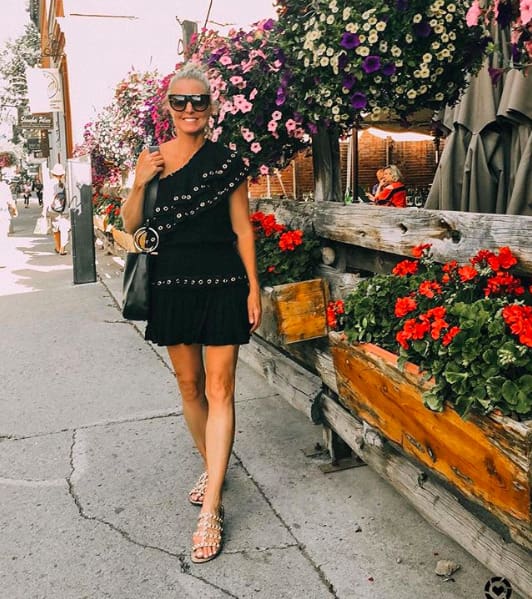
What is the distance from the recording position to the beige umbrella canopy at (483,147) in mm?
4496

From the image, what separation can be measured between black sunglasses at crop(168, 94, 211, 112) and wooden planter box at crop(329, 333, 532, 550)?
1122 mm

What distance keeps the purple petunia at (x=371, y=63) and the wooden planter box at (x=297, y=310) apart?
1.04 meters

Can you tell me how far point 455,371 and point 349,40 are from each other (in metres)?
1.67

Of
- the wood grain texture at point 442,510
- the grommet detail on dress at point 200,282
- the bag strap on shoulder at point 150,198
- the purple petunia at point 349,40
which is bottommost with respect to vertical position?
the wood grain texture at point 442,510

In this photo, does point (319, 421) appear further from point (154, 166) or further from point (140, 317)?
point (154, 166)

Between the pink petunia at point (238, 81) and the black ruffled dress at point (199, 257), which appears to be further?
the pink petunia at point (238, 81)

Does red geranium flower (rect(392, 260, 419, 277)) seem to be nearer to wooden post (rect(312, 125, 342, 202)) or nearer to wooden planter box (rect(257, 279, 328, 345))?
wooden planter box (rect(257, 279, 328, 345))

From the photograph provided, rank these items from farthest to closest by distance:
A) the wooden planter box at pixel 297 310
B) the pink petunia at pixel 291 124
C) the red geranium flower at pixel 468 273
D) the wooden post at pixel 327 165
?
the wooden post at pixel 327 165 → the pink petunia at pixel 291 124 → the wooden planter box at pixel 297 310 → the red geranium flower at pixel 468 273

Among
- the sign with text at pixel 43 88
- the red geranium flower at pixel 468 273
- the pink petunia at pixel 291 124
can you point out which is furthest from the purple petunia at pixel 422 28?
the sign with text at pixel 43 88

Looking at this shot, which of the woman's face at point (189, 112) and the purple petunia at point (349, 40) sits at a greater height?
the purple petunia at point (349, 40)

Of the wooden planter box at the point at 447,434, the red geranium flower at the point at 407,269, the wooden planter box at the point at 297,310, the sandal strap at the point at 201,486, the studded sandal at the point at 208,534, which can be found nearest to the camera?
the wooden planter box at the point at 447,434

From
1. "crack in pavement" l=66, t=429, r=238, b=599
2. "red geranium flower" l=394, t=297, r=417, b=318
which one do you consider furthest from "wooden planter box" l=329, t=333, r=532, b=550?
"crack in pavement" l=66, t=429, r=238, b=599

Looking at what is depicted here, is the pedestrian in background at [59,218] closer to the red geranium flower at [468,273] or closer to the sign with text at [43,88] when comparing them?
the sign with text at [43,88]

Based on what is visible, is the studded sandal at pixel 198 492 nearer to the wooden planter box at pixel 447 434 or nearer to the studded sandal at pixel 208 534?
the studded sandal at pixel 208 534
